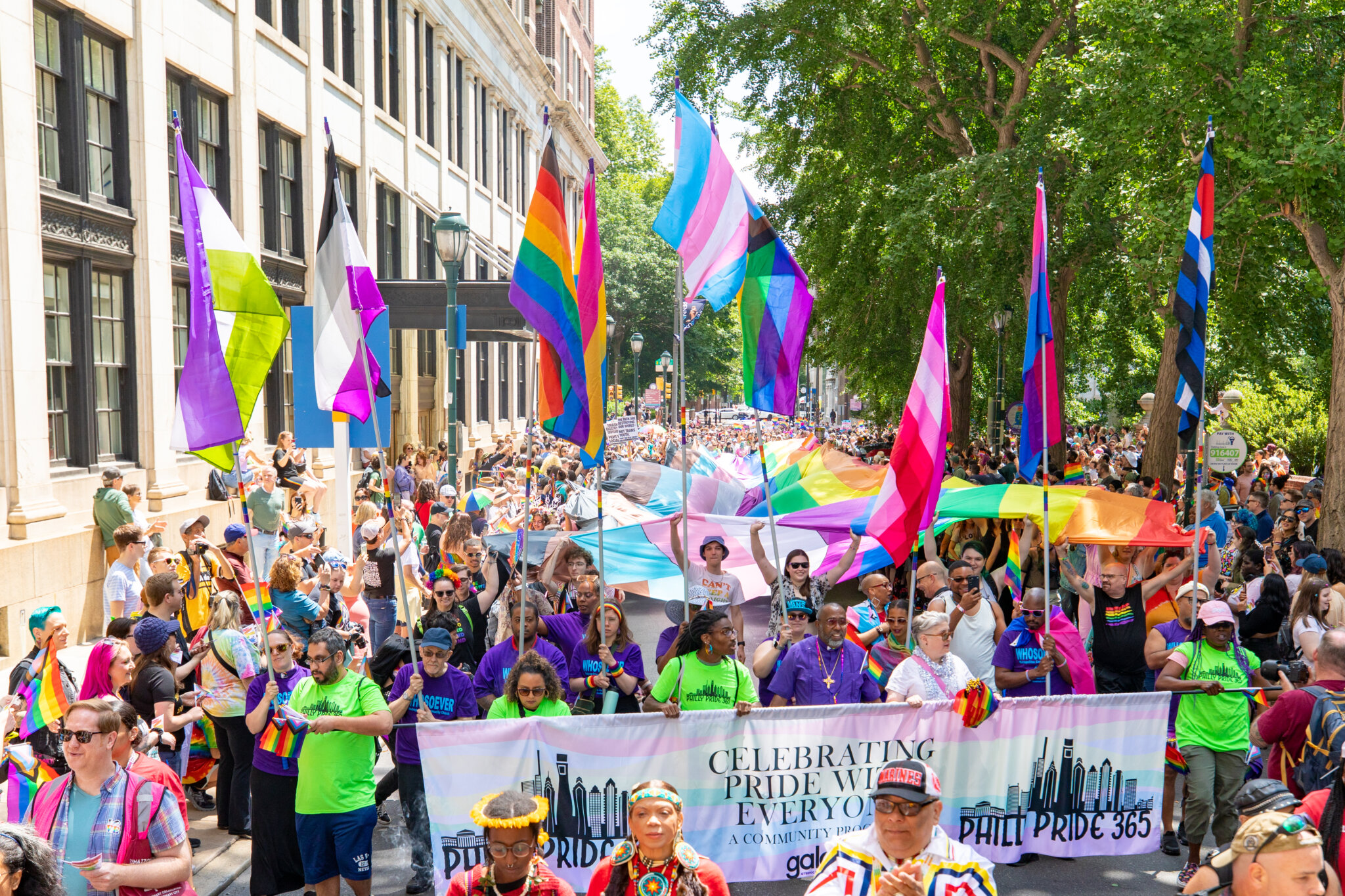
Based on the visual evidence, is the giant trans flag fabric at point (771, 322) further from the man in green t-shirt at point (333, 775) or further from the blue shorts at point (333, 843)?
the blue shorts at point (333, 843)

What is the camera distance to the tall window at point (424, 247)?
29.5 metres

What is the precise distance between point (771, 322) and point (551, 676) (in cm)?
344

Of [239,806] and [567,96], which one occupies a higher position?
[567,96]

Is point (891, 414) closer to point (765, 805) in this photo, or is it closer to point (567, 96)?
point (567, 96)

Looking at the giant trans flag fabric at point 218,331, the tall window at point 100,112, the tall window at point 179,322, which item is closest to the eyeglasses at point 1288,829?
the giant trans flag fabric at point 218,331

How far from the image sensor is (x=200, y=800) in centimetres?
789

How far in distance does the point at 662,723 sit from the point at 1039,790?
228cm

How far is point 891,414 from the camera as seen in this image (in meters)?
35.5

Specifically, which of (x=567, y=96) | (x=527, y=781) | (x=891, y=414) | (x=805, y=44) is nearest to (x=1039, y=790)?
(x=527, y=781)

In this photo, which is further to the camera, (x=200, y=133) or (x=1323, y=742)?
(x=200, y=133)

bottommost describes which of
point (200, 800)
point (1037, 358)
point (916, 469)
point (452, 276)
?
point (200, 800)

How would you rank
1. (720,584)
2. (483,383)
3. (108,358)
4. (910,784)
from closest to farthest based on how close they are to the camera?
(910,784)
(720,584)
(108,358)
(483,383)

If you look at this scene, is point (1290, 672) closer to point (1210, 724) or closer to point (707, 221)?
point (1210, 724)

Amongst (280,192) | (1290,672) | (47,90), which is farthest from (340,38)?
(1290,672)
